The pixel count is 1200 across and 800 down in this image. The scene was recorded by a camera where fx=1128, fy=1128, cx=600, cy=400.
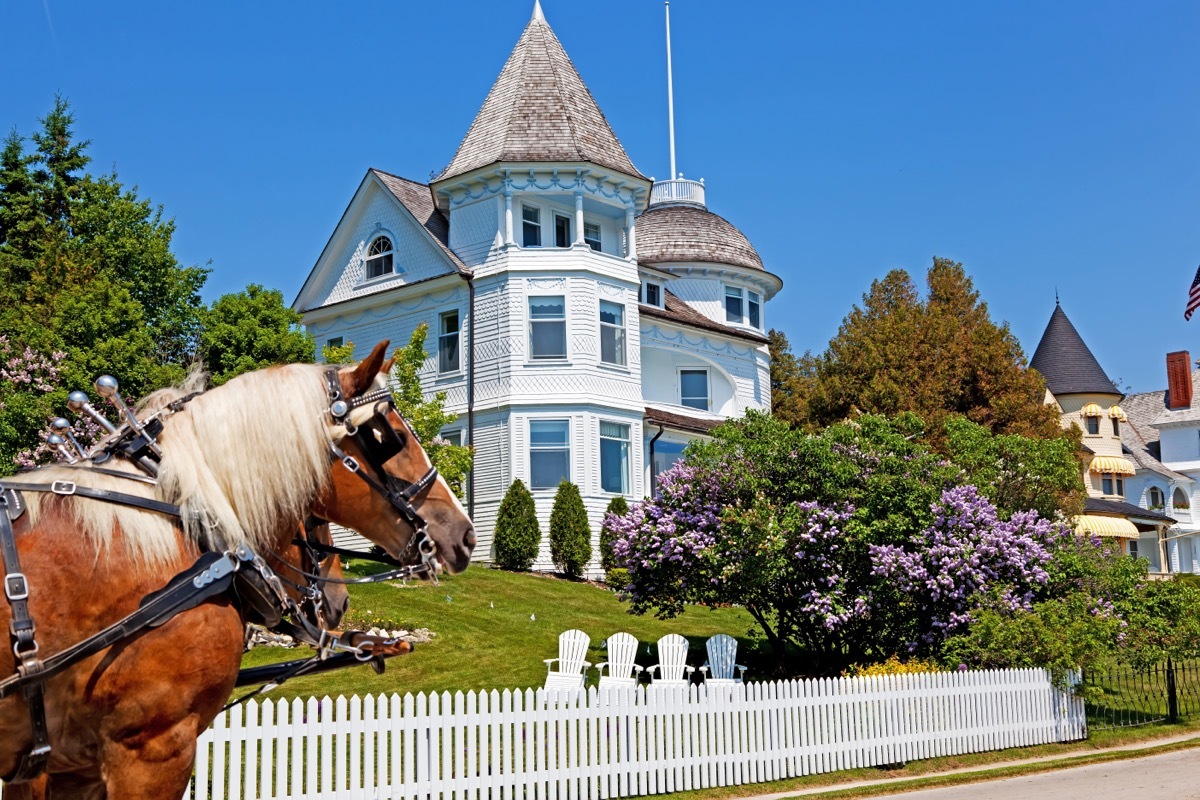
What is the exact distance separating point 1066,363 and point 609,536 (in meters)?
40.4

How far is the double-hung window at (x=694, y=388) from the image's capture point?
37344 mm

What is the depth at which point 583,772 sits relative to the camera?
1218 cm

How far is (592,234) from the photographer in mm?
33344

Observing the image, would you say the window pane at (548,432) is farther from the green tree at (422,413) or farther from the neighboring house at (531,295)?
the green tree at (422,413)

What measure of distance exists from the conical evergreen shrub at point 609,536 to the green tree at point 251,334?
8198 millimetres

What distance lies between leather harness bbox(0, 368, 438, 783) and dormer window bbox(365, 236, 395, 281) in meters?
30.3

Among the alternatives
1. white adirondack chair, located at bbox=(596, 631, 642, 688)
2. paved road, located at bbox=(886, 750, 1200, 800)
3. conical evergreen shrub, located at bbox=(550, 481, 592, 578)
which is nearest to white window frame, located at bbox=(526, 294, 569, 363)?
conical evergreen shrub, located at bbox=(550, 481, 592, 578)

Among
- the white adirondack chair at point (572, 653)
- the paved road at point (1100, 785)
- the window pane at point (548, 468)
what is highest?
the window pane at point (548, 468)

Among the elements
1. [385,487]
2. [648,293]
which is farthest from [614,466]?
[385,487]

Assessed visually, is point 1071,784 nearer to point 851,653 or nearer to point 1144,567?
point 851,653

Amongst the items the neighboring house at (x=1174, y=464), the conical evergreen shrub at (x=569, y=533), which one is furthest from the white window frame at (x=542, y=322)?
the neighboring house at (x=1174, y=464)

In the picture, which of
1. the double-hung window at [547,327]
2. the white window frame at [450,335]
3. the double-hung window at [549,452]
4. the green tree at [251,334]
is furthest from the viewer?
the white window frame at [450,335]

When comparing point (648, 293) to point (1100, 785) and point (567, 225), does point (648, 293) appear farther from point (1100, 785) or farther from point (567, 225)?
point (1100, 785)

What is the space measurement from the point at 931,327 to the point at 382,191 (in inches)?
725
